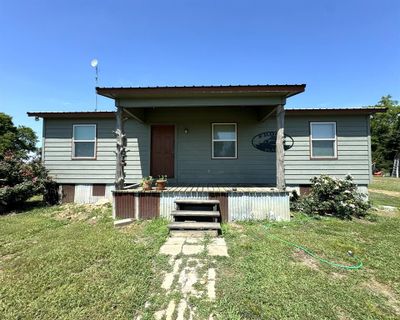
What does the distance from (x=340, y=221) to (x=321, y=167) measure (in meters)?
2.61

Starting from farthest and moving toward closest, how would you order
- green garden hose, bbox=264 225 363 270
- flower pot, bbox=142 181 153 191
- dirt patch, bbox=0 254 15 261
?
flower pot, bbox=142 181 153 191 → dirt patch, bbox=0 254 15 261 → green garden hose, bbox=264 225 363 270

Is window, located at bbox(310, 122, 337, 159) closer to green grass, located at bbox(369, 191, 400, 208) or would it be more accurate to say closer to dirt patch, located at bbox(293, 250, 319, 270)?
green grass, located at bbox(369, 191, 400, 208)

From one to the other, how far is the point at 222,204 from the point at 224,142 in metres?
3.02

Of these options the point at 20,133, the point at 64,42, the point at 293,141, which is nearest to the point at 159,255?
the point at 293,141

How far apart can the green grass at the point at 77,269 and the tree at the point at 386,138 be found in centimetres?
3572

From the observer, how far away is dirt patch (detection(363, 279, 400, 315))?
216 cm

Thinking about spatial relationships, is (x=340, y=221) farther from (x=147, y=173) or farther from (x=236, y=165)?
(x=147, y=173)

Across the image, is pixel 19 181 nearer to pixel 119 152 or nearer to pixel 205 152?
pixel 119 152

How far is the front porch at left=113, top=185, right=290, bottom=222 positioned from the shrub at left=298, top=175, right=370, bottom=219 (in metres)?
1.29

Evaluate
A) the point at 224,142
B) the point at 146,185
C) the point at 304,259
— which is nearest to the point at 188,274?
the point at 304,259

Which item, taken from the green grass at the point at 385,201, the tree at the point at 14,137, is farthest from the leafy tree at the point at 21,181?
the tree at the point at 14,137

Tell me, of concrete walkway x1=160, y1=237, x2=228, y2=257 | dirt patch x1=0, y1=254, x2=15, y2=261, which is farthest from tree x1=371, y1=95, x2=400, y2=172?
dirt patch x1=0, y1=254, x2=15, y2=261

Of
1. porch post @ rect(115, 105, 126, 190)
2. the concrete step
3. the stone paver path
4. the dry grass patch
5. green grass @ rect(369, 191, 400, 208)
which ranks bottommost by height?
green grass @ rect(369, 191, 400, 208)

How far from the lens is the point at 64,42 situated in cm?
835
